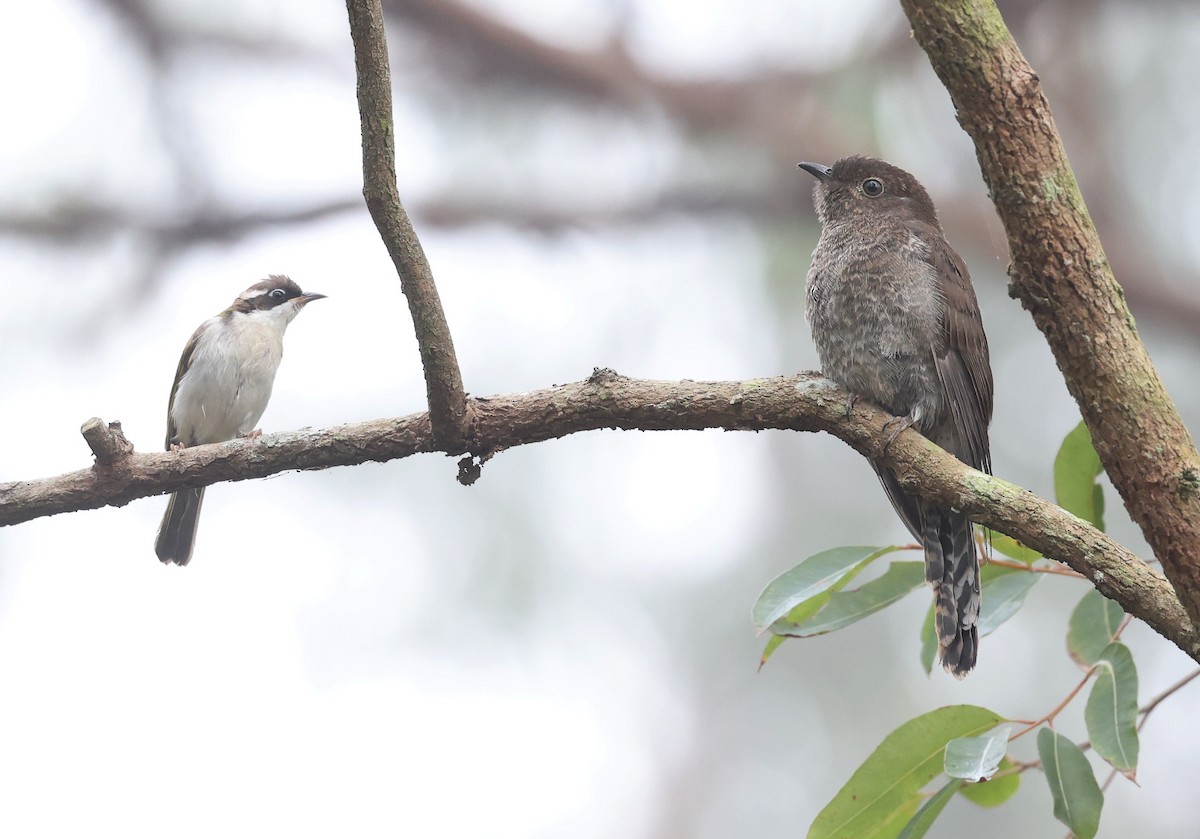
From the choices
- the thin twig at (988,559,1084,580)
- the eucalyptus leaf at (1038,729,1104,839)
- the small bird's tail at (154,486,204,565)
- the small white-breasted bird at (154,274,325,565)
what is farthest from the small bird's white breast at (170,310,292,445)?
the eucalyptus leaf at (1038,729,1104,839)

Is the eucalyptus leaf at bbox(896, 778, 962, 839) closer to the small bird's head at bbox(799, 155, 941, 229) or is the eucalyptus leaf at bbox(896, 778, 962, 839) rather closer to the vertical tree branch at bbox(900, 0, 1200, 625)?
the vertical tree branch at bbox(900, 0, 1200, 625)

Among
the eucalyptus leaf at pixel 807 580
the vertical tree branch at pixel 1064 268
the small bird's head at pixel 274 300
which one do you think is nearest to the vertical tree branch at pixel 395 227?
the eucalyptus leaf at pixel 807 580

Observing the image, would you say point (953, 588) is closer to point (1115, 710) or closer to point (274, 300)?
point (1115, 710)

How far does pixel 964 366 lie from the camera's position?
3.16 m

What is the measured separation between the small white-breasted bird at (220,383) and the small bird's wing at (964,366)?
2860 millimetres

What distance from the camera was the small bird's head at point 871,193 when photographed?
142 inches

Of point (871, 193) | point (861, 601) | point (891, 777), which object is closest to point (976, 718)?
point (891, 777)

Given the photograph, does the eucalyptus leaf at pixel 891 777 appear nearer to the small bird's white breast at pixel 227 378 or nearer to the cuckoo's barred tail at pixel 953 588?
the cuckoo's barred tail at pixel 953 588

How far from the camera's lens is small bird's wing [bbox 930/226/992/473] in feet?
10.3

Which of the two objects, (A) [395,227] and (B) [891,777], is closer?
(A) [395,227]

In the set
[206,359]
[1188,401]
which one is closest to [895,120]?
[1188,401]

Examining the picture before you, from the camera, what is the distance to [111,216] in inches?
215

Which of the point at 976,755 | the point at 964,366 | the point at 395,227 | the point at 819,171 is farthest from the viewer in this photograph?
the point at 819,171

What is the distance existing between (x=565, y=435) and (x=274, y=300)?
3.12 metres
